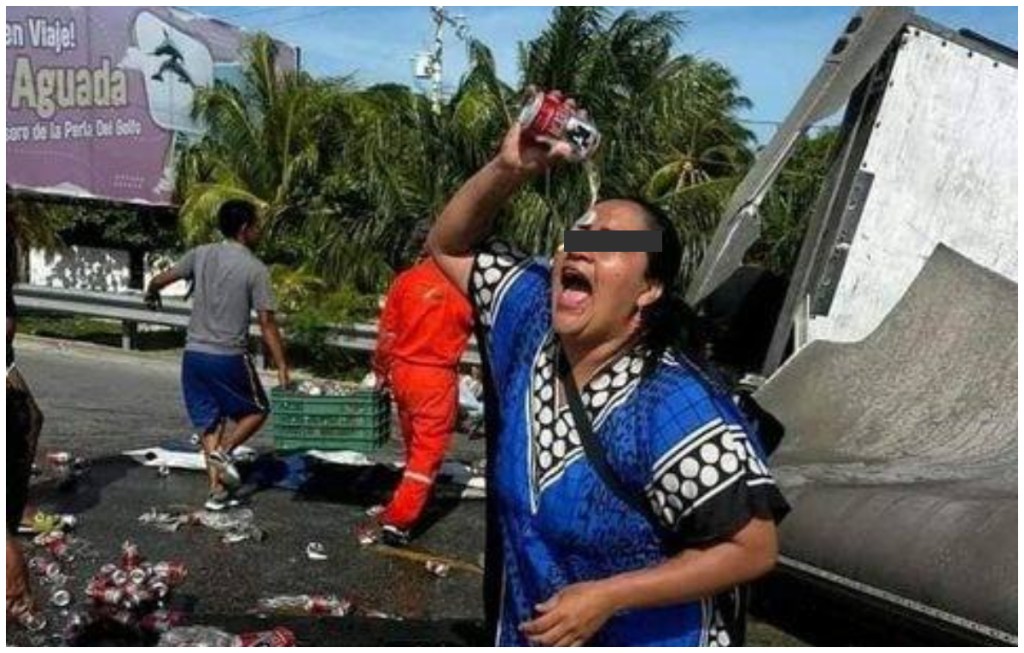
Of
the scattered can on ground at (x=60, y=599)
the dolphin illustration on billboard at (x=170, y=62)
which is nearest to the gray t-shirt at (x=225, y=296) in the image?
the scattered can on ground at (x=60, y=599)

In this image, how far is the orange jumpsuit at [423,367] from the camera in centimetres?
686

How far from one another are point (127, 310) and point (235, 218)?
8678 mm

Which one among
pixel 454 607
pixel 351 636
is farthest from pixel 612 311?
pixel 454 607

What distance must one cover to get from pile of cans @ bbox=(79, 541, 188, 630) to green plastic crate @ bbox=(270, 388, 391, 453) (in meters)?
2.02

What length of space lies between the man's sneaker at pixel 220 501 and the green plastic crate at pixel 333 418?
547 millimetres

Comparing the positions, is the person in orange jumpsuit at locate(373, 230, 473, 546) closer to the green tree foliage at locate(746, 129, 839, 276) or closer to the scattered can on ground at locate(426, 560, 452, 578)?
the scattered can on ground at locate(426, 560, 452, 578)

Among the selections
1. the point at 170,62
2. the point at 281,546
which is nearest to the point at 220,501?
the point at 281,546

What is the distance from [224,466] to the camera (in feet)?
24.2

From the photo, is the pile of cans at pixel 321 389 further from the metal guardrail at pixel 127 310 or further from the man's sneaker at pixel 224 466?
the metal guardrail at pixel 127 310

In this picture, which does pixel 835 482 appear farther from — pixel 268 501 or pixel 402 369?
pixel 268 501

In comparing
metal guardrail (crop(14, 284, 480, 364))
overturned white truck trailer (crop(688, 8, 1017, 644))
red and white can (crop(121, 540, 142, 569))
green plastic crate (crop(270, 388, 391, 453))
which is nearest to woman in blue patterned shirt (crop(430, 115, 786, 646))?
overturned white truck trailer (crop(688, 8, 1017, 644))

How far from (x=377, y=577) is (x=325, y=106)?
16.4 meters

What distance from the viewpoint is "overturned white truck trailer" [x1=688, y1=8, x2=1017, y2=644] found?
562cm

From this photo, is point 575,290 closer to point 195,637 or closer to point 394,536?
point 195,637
